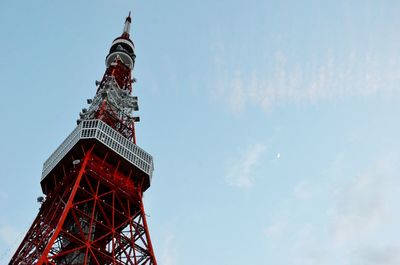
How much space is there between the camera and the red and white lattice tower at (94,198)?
35.4 m

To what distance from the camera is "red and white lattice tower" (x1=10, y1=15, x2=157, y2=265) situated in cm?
3541

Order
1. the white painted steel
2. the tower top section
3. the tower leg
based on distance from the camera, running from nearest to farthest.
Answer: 1. the tower leg
2. the white painted steel
3. the tower top section

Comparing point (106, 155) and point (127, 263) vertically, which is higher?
point (106, 155)

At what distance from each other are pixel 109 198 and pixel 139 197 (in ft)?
7.96

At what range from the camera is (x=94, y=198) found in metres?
38.1

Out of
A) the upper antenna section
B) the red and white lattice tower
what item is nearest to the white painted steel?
the red and white lattice tower

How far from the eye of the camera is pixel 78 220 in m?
36.4

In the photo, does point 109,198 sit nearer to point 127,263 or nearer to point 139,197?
point 139,197

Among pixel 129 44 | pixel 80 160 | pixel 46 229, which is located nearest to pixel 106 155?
pixel 80 160

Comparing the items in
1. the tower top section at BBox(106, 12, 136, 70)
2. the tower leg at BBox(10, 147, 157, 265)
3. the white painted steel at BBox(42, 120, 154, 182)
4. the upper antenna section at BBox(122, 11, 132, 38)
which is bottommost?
the tower leg at BBox(10, 147, 157, 265)

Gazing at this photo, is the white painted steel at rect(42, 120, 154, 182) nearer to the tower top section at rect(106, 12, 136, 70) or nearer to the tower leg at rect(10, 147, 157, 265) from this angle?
the tower leg at rect(10, 147, 157, 265)

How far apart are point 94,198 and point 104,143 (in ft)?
17.1

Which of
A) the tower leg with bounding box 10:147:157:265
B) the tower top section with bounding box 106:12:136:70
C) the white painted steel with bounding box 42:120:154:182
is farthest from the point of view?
the tower top section with bounding box 106:12:136:70

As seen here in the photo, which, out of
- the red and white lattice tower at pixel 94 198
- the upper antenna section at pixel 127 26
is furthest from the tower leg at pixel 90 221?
the upper antenna section at pixel 127 26
